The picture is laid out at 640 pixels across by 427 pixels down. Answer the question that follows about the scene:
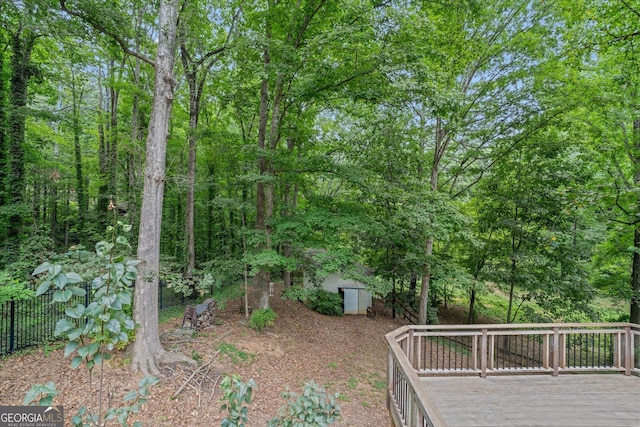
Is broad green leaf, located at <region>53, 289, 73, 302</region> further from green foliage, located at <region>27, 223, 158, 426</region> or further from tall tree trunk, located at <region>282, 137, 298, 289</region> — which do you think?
tall tree trunk, located at <region>282, 137, 298, 289</region>

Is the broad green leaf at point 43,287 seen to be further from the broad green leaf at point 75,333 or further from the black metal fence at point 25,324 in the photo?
the black metal fence at point 25,324

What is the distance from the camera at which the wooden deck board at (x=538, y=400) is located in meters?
3.52

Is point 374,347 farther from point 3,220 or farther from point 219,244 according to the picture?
point 3,220

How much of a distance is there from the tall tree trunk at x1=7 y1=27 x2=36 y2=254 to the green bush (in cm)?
959

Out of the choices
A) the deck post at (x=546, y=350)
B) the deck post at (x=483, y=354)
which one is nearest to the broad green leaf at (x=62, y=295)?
the deck post at (x=483, y=354)

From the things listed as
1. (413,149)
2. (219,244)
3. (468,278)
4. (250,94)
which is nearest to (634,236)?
(468,278)

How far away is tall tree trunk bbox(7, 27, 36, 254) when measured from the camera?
8977mm

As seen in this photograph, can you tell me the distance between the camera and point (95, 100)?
1681 cm

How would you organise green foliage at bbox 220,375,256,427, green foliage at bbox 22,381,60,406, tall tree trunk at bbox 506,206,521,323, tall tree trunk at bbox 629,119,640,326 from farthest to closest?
tall tree trunk at bbox 506,206,521,323 → tall tree trunk at bbox 629,119,640,326 → green foliage at bbox 220,375,256,427 → green foliage at bbox 22,381,60,406

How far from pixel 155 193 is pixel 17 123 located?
7.98 meters

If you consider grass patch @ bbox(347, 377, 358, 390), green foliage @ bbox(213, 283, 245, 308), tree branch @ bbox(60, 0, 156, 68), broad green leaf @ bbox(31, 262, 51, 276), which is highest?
tree branch @ bbox(60, 0, 156, 68)

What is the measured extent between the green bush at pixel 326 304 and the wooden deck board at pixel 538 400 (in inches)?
289

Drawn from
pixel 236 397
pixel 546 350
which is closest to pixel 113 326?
pixel 236 397

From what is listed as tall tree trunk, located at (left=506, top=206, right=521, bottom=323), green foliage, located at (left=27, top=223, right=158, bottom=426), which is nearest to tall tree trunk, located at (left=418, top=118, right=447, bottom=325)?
tall tree trunk, located at (left=506, top=206, right=521, bottom=323)
